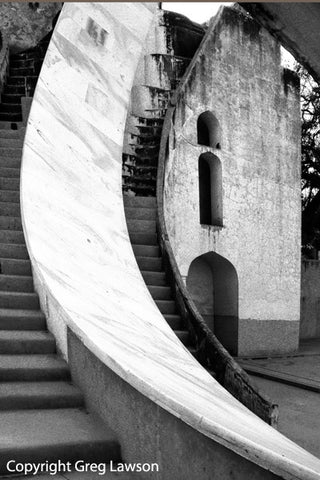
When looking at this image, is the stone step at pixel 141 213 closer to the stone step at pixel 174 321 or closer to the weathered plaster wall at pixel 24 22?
the stone step at pixel 174 321

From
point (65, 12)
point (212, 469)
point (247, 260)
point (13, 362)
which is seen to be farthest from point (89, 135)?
point (247, 260)

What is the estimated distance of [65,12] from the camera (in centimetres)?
670

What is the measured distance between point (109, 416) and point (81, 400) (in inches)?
12.5

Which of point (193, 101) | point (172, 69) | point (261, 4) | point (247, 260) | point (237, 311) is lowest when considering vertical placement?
point (237, 311)

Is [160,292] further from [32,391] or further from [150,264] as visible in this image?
[32,391]

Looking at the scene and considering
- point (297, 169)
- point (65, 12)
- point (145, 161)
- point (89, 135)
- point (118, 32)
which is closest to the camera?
point (89, 135)

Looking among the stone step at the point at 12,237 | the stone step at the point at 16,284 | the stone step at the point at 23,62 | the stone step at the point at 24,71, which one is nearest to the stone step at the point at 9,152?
the stone step at the point at 12,237

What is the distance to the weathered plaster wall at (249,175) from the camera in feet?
30.9

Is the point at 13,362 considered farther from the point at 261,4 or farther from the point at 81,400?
the point at 261,4

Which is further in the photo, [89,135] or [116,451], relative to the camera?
[89,135]

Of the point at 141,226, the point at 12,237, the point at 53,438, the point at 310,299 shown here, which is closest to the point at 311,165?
the point at 310,299

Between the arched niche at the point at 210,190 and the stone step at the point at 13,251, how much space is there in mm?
5887

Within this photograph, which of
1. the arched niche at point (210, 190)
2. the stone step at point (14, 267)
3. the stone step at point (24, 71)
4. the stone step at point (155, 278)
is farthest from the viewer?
the arched niche at point (210, 190)

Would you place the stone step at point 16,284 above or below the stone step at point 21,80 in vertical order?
below
